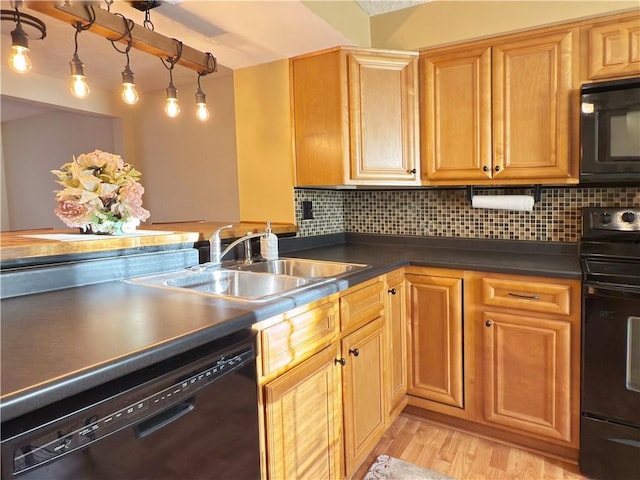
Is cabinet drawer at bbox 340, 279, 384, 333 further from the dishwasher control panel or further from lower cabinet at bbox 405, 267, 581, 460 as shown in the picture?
the dishwasher control panel

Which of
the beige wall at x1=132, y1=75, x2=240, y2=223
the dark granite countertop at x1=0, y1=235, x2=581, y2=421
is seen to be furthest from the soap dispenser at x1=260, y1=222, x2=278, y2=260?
the beige wall at x1=132, y1=75, x2=240, y2=223

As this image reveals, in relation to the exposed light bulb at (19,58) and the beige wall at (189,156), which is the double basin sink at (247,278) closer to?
the exposed light bulb at (19,58)

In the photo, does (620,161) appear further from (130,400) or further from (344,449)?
(130,400)

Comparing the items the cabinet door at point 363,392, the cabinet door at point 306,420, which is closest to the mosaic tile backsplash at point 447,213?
the cabinet door at point 363,392

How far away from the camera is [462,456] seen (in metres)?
1.93

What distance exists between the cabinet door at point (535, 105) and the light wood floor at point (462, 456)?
1325 millimetres

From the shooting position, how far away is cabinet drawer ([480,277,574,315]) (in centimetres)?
177

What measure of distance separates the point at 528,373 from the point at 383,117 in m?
1.46

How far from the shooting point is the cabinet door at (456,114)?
2.12m

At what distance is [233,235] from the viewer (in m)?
1.97

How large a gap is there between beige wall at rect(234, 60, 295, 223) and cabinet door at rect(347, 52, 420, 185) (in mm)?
397

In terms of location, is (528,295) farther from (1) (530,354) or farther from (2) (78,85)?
(2) (78,85)

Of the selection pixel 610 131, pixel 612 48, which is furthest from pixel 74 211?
pixel 612 48

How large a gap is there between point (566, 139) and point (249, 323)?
1.74 metres
